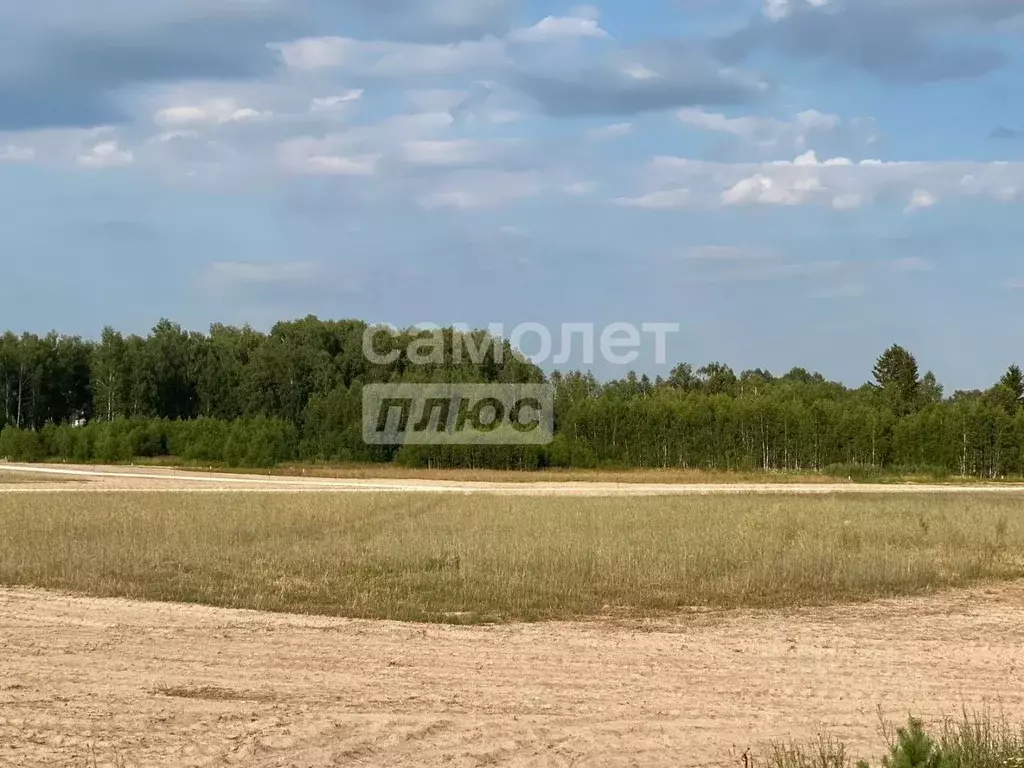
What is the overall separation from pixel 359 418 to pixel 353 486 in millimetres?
29886

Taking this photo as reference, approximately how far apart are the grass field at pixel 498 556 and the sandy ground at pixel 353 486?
10.6 metres

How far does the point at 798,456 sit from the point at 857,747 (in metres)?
64.7

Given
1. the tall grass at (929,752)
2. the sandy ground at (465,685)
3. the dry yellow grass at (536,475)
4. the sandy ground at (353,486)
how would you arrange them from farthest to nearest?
the dry yellow grass at (536,475) < the sandy ground at (353,486) < the sandy ground at (465,685) < the tall grass at (929,752)

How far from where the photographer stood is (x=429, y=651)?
12398mm

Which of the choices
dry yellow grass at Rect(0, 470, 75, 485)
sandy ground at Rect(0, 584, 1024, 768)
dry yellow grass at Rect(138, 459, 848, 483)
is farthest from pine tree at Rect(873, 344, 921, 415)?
sandy ground at Rect(0, 584, 1024, 768)

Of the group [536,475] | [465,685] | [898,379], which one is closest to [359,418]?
[536,475]

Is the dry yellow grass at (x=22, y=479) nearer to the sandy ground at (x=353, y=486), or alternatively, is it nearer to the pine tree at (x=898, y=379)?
the sandy ground at (x=353, y=486)

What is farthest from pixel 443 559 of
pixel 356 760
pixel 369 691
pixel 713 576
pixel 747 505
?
pixel 747 505

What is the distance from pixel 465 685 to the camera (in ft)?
35.3

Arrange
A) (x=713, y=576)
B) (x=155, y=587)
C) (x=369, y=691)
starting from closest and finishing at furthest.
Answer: (x=369, y=691)
(x=155, y=587)
(x=713, y=576)

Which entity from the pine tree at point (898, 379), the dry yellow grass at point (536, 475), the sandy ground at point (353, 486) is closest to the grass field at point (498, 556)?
the sandy ground at point (353, 486)

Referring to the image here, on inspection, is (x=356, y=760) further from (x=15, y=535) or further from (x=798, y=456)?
(x=798, y=456)

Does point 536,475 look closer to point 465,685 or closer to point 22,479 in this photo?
point 22,479

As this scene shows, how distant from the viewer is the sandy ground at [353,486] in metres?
41.8
